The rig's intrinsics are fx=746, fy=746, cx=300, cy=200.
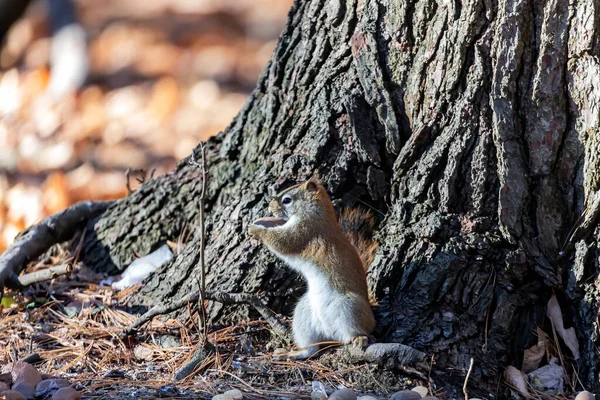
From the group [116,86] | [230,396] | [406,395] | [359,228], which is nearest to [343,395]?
[406,395]

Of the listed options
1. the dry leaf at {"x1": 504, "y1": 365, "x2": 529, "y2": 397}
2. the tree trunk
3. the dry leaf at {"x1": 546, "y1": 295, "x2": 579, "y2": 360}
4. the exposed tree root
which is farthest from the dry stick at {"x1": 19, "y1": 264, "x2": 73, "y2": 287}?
the dry leaf at {"x1": 546, "y1": 295, "x2": 579, "y2": 360}

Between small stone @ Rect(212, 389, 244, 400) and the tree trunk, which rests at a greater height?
the tree trunk

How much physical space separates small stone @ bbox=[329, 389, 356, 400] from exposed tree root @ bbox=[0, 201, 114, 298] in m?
1.51

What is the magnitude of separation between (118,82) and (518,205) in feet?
16.0

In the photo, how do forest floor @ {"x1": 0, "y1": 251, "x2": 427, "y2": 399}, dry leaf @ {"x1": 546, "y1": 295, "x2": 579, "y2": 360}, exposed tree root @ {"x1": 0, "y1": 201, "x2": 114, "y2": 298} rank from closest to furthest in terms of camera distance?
forest floor @ {"x1": 0, "y1": 251, "x2": 427, "y2": 399} < dry leaf @ {"x1": 546, "y1": 295, "x2": 579, "y2": 360} < exposed tree root @ {"x1": 0, "y1": 201, "x2": 114, "y2": 298}

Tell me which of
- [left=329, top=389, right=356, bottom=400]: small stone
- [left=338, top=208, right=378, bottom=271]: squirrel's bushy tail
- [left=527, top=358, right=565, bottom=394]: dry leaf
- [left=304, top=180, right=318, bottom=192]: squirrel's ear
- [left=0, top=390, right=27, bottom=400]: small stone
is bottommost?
[left=527, top=358, right=565, bottom=394]: dry leaf

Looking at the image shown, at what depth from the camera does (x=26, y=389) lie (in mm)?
2225

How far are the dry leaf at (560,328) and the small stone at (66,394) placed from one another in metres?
1.62

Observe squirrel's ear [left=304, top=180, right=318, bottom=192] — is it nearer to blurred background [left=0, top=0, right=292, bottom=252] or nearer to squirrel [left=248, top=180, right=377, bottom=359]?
squirrel [left=248, top=180, right=377, bottom=359]

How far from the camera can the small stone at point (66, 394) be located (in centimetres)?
212

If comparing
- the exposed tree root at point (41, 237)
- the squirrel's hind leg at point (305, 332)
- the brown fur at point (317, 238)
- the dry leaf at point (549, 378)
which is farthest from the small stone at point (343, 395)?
the exposed tree root at point (41, 237)

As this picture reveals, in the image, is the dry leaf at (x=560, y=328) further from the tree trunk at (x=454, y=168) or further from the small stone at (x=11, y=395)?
the small stone at (x=11, y=395)

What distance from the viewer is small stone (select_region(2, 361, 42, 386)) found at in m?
2.28

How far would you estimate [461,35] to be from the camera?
8.36ft
